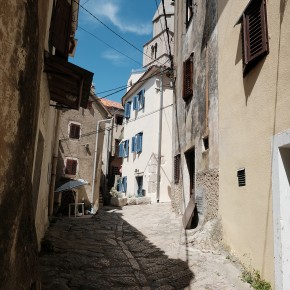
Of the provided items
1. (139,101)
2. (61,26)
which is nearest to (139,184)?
(139,101)

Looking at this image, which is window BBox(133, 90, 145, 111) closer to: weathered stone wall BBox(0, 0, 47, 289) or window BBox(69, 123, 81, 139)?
window BBox(69, 123, 81, 139)

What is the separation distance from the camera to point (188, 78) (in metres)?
11.5

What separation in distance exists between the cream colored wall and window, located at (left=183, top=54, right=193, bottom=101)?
324 cm

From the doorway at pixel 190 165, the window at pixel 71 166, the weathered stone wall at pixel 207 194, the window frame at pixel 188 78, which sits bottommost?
the weathered stone wall at pixel 207 194

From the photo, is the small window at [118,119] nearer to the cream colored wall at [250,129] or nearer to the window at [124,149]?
the window at [124,149]

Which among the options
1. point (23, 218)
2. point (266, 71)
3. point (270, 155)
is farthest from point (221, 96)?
point (23, 218)

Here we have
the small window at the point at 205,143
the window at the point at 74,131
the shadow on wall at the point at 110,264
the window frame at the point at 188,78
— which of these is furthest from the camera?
the window at the point at 74,131

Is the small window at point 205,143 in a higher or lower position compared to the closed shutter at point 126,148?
lower

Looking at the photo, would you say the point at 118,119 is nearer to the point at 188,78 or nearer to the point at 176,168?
the point at 176,168

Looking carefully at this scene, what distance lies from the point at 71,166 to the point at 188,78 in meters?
11.4

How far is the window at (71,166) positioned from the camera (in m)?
20.1

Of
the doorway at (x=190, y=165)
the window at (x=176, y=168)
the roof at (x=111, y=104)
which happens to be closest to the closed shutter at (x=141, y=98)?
the roof at (x=111, y=104)

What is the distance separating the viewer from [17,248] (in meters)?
2.98

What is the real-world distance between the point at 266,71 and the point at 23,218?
434cm
